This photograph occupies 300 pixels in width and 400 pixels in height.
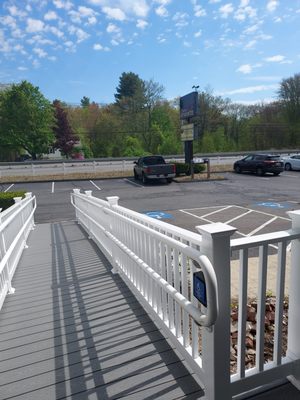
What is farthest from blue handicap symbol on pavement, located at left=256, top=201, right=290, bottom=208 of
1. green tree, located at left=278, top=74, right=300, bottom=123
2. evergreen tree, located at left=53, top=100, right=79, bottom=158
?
evergreen tree, located at left=53, top=100, right=79, bottom=158

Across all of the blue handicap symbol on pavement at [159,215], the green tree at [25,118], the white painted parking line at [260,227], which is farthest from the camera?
the green tree at [25,118]

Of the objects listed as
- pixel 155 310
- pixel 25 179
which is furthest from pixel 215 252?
pixel 25 179

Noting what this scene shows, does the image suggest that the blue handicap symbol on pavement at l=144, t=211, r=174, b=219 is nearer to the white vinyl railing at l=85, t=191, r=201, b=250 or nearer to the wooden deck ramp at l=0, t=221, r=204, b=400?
the wooden deck ramp at l=0, t=221, r=204, b=400

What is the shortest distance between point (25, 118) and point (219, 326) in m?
49.0

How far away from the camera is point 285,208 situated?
38.5ft

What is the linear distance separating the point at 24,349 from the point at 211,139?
59539 millimetres

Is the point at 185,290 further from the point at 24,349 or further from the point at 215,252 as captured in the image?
the point at 24,349

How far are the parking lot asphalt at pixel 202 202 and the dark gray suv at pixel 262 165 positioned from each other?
4390mm

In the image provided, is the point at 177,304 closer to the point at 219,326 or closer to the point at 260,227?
the point at 219,326

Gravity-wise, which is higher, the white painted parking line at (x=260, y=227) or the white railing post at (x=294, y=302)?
the white railing post at (x=294, y=302)

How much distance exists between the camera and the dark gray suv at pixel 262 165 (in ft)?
78.1

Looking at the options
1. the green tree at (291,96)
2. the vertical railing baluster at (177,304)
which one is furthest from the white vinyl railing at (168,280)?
the green tree at (291,96)

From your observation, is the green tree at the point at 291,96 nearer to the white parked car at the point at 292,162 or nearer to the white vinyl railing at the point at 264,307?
the white parked car at the point at 292,162

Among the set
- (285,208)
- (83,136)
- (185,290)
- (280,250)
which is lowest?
(285,208)
